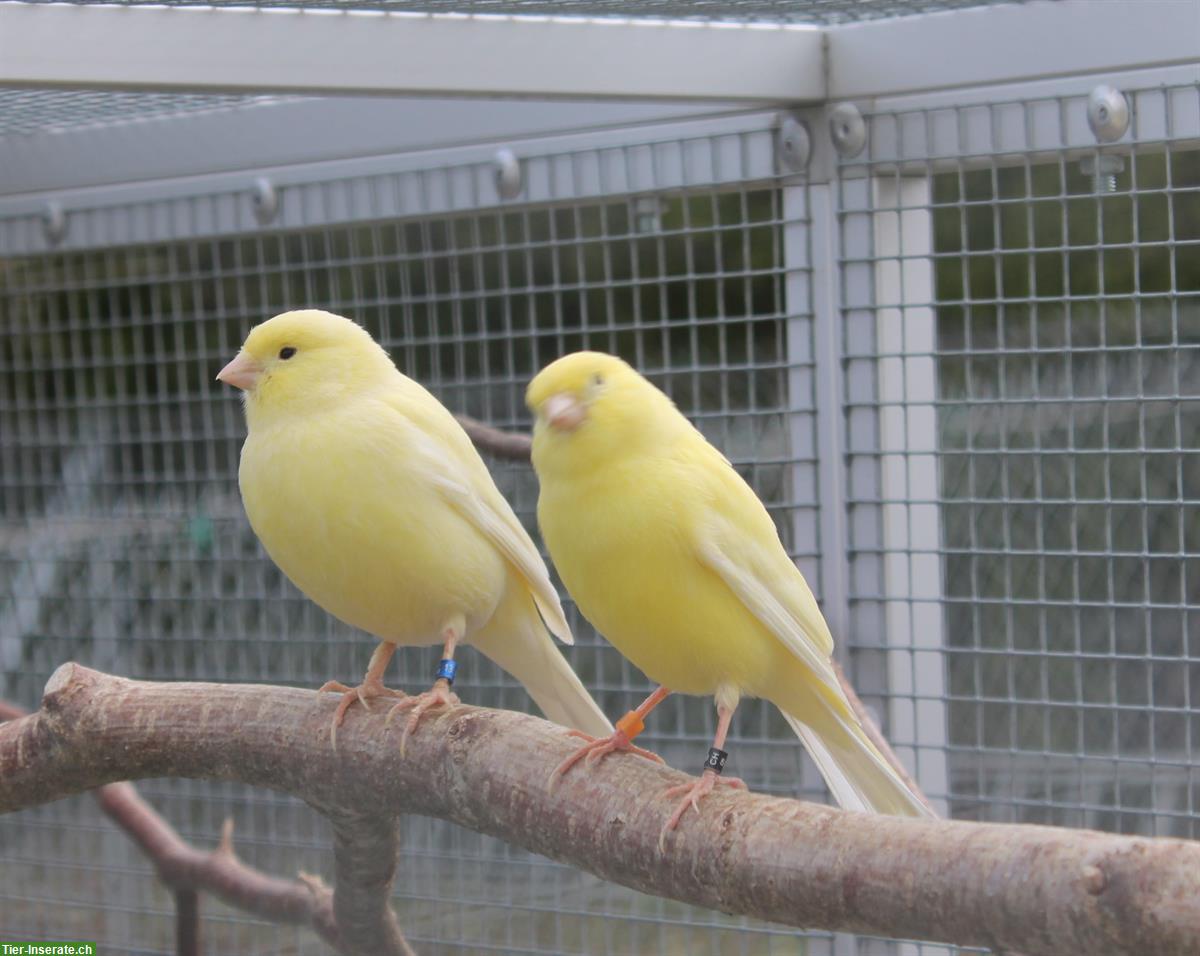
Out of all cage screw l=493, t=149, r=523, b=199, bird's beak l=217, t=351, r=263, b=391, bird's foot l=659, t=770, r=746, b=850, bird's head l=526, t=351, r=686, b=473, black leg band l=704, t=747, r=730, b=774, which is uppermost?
cage screw l=493, t=149, r=523, b=199

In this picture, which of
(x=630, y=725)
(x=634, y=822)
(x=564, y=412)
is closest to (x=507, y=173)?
(x=564, y=412)

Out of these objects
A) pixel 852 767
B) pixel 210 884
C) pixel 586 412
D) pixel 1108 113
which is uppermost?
pixel 1108 113

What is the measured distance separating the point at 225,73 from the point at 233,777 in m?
0.70

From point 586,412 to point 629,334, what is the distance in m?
1.33

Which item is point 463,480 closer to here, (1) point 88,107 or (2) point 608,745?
(2) point 608,745

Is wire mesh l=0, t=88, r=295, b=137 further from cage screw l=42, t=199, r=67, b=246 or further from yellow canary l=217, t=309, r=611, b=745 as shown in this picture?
yellow canary l=217, t=309, r=611, b=745

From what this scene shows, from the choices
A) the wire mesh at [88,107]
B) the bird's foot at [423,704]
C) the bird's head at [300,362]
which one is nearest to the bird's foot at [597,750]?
the bird's foot at [423,704]

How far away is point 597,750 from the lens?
4.25ft

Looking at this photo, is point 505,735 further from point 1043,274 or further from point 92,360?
point 1043,274

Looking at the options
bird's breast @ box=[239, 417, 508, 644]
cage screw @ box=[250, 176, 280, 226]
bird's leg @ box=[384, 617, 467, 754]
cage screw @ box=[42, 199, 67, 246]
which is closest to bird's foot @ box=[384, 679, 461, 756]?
bird's leg @ box=[384, 617, 467, 754]

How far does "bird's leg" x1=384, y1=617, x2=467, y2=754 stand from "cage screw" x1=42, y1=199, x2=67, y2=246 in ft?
4.26

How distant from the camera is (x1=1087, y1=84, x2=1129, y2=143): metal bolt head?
160 cm

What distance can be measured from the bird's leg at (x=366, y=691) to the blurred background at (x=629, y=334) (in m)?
0.59

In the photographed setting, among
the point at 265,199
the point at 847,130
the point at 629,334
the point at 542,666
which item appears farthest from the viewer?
the point at 629,334
